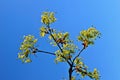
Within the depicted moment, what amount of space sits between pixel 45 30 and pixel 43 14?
0.96 m

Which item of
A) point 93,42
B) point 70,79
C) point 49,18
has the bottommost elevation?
point 70,79

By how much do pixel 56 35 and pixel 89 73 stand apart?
2.94 m

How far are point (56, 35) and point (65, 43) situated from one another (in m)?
0.79

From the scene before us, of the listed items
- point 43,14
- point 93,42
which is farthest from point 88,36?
point 43,14

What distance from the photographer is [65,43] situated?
20094mm

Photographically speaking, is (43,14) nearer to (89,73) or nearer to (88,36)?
(88,36)

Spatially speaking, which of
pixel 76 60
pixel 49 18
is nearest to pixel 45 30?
pixel 49 18

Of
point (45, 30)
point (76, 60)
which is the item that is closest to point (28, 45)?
point (45, 30)

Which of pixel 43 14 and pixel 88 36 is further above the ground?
pixel 43 14

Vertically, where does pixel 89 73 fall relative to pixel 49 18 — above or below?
below

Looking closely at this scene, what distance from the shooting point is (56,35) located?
20469mm

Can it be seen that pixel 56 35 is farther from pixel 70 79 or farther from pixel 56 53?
pixel 70 79

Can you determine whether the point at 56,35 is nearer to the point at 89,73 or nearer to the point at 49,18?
the point at 49,18

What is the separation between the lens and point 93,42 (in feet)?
65.4
